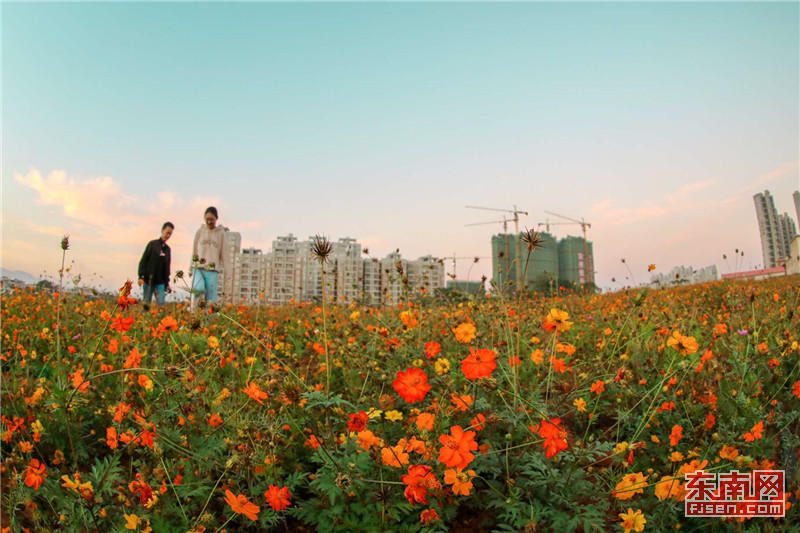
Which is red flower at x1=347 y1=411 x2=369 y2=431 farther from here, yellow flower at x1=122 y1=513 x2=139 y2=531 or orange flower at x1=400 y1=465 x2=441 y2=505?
yellow flower at x1=122 y1=513 x2=139 y2=531

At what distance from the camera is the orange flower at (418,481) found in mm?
1248

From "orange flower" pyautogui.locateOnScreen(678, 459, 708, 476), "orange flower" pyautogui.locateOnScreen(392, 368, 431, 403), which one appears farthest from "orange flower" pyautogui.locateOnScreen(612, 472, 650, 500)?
"orange flower" pyautogui.locateOnScreen(392, 368, 431, 403)

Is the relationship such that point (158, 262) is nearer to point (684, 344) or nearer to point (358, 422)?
point (358, 422)

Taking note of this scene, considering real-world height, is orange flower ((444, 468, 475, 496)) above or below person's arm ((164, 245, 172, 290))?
below

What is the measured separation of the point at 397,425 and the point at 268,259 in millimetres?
46708

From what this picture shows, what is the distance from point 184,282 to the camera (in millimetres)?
2652

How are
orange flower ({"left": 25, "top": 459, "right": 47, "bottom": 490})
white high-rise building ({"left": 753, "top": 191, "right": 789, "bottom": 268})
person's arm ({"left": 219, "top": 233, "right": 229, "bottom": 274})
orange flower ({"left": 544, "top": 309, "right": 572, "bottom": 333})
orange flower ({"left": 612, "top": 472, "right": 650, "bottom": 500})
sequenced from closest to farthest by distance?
orange flower ({"left": 612, "top": 472, "right": 650, "bottom": 500}), orange flower ({"left": 25, "top": 459, "right": 47, "bottom": 490}), orange flower ({"left": 544, "top": 309, "right": 572, "bottom": 333}), person's arm ({"left": 219, "top": 233, "right": 229, "bottom": 274}), white high-rise building ({"left": 753, "top": 191, "right": 789, "bottom": 268})

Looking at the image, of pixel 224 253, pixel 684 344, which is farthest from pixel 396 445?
pixel 224 253

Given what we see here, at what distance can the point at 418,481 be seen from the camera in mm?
1274

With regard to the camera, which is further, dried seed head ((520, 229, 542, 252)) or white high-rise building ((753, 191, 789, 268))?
white high-rise building ((753, 191, 789, 268))

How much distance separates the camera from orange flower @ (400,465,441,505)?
1.25 meters

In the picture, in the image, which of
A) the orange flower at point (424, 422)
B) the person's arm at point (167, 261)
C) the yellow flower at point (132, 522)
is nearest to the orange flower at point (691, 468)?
the orange flower at point (424, 422)

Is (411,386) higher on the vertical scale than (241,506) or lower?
higher

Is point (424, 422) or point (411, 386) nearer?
point (411, 386)
